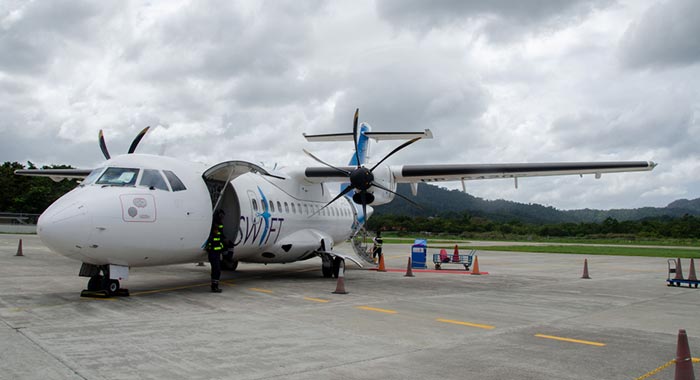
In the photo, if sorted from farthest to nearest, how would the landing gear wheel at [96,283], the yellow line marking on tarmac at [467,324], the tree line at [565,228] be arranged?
1. the tree line at [565,228]
2. the landing gear wheel at [96,283]
3. the yellow line marking on tarmac at [467,324]

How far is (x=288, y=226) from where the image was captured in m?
Answer: 16.3

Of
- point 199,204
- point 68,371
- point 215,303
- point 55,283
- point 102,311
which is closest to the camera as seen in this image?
point 68,371

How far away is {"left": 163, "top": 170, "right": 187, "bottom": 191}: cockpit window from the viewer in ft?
37.9

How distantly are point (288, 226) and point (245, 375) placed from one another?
1099cm

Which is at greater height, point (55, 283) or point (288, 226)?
point (288, 226)

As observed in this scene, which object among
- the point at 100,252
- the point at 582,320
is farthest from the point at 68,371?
the point at 582,320

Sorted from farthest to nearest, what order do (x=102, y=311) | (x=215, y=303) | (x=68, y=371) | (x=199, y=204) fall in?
Answer: 1. (x=199, y=204)
2. (x=215, y=303)
3. (x=102, y=311)
4. (x=68, y=371)

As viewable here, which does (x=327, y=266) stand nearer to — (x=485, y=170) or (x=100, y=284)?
(x=485, y=170)

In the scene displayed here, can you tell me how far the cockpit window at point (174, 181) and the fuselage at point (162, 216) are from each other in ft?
0.09

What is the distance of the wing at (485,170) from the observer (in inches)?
631

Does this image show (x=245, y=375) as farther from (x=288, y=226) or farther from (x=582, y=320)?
(x=288, y=226)

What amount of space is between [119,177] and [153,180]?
67 cm

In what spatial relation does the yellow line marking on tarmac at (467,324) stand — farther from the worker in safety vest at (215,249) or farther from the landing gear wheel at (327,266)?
the landing gear wheel at (327,266)

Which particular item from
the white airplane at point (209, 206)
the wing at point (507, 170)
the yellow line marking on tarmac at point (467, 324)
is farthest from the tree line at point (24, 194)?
the yellow line marking on tarmac at point (467, 324)
